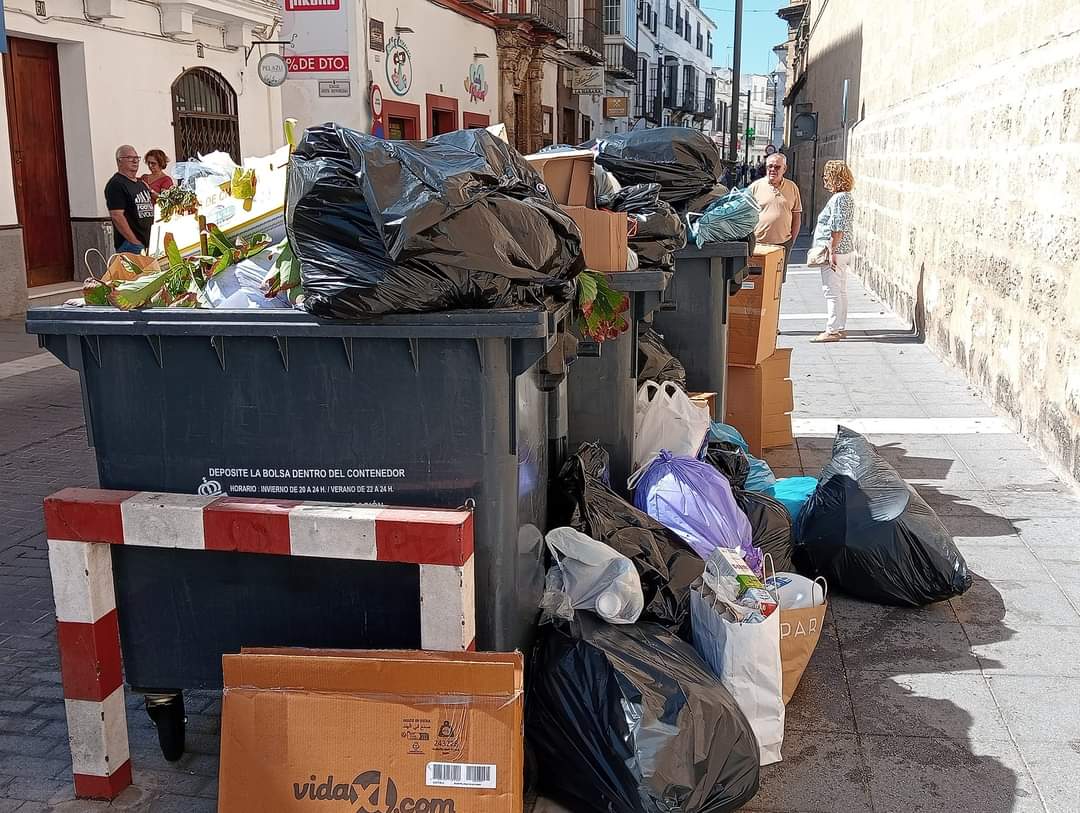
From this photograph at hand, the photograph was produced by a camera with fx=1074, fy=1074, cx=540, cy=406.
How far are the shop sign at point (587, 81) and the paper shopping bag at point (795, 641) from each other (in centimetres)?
3141

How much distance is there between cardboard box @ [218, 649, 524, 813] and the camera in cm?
235

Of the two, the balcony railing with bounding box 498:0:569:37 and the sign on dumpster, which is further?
the balcony railing with bounding box 498:0:569:37

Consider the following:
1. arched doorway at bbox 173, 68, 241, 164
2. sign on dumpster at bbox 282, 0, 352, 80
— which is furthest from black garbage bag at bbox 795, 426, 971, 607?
sign on dumpster at bbox 282, 0, 352, 80

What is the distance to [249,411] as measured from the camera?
9.02 ft

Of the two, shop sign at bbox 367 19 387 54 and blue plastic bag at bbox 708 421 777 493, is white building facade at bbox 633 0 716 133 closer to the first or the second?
shop sign at bbox 367 19 387 54

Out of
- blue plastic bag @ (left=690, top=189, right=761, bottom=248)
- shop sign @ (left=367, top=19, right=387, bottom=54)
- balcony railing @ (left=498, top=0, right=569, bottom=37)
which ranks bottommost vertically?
blue plastic bag @ (left=690, top=189, right=761, bottom=248)

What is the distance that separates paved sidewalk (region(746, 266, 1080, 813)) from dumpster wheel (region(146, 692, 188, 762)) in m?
1.59

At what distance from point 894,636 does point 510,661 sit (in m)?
1.94

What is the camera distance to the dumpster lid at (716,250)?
5.38m

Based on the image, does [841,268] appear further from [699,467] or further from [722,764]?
[722,764]

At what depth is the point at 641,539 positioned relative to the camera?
3363 mm

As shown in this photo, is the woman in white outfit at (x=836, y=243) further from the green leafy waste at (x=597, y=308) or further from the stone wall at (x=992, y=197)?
the green leafy waste at (x=597, y=308)

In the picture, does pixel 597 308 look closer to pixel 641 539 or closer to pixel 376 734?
pixel 641 539

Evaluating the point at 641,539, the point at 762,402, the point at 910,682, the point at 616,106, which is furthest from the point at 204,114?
the point at 616,106
